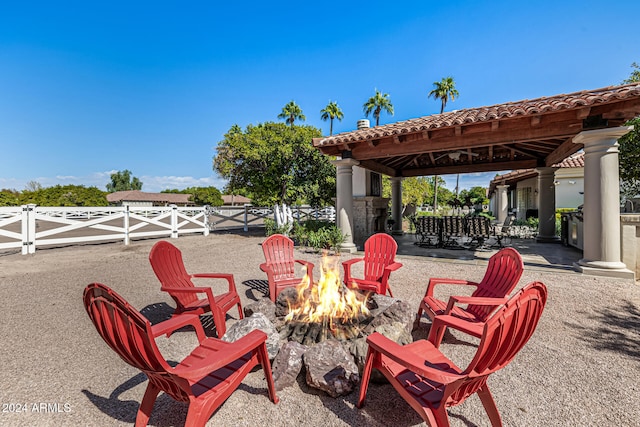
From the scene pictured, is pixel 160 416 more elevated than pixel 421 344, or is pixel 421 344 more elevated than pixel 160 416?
pixel 421 344

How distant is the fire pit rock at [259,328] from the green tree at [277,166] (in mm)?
9254

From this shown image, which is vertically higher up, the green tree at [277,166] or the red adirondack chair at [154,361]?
the green tree at [277,166]

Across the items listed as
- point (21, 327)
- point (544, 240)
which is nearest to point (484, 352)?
point (21, 327)

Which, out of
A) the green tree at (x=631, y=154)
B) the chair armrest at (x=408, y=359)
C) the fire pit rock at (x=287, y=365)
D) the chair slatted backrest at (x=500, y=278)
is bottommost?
the fire pit rock at (x=287, y=365)

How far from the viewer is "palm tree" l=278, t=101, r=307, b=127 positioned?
2302cm

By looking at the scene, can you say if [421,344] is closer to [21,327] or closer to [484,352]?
[484,352]

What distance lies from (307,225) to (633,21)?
9.77 meters

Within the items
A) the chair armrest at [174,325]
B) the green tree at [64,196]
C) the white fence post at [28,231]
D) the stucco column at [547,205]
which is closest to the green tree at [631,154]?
the stucco column at [547,205]

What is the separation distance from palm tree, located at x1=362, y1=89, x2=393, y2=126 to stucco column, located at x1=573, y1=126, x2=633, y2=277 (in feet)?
78.7

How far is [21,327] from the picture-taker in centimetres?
352

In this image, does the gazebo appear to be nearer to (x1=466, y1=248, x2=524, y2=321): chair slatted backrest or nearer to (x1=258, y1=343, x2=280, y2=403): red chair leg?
(x1=466, y1=248, x2=524, y2=321): chair slatted backrest

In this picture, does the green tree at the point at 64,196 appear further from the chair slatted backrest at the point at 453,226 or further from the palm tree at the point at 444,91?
the chair slatted backrest at the point at 453,226

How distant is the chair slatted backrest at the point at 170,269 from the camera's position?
133 inches

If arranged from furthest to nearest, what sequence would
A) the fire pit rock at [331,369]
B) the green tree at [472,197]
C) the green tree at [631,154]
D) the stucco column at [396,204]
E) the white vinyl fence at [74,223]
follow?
the stucco column at [396,204] → the green tree at [472,197] → the white vinyl fence at [74,223] → the green tree at [631,154] → the fire pit rock at [331,369]
